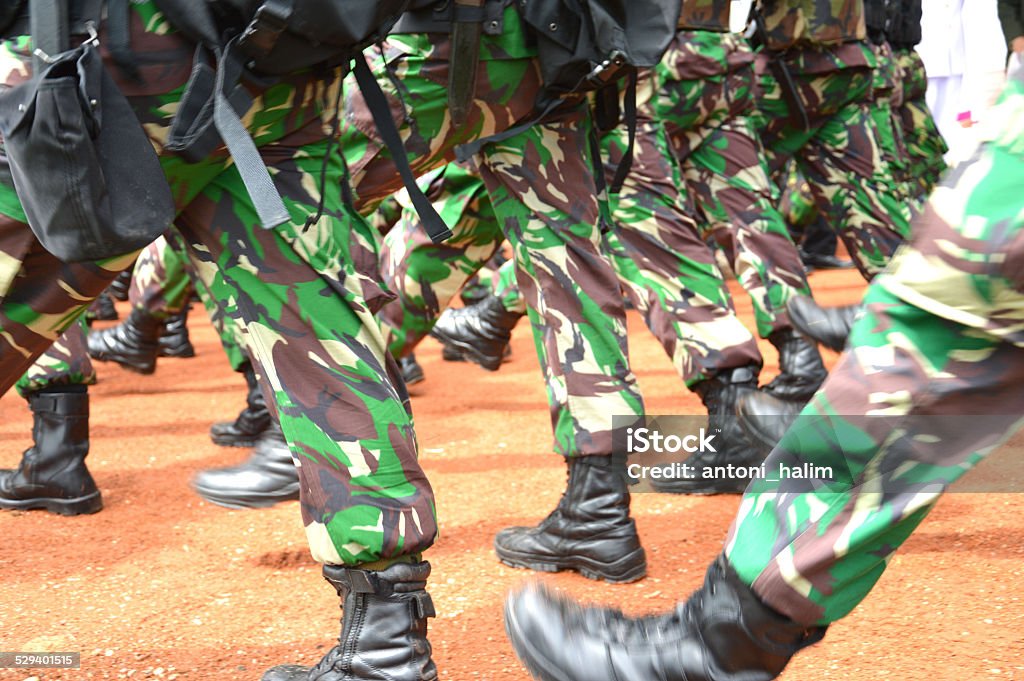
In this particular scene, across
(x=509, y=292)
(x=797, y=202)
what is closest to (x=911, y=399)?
(x=509, y=292)

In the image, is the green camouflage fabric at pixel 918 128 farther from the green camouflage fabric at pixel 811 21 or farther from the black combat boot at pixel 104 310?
the black combat boot at pixel 104 310

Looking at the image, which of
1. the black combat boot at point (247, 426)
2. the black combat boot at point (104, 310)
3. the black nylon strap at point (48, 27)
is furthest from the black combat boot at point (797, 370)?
the black combat boot at point (104, 310)

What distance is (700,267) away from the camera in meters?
3.46

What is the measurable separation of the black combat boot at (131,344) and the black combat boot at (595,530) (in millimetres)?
2574

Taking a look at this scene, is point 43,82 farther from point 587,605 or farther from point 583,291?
point 583,291

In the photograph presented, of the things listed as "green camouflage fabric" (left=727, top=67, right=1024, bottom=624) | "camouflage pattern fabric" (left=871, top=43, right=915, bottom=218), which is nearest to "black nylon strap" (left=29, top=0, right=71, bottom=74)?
"green camouflage fabric" (left=727, top=67, right=1024, bottom=624)

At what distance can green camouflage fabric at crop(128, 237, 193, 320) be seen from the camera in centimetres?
427

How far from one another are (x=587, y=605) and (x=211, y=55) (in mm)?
1038

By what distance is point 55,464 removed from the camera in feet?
10.3

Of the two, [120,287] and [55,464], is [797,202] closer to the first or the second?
[120,287]

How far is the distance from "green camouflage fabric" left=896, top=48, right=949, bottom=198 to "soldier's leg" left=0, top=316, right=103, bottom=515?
17.9 ft

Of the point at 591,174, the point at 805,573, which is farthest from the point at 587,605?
the point at 591,174

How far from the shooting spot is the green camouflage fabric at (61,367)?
10.1 ft

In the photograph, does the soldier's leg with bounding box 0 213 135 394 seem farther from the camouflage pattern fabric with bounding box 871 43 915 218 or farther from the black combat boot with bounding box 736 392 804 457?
the camouflage pattern fabric with bounding box 871 43 915 218
